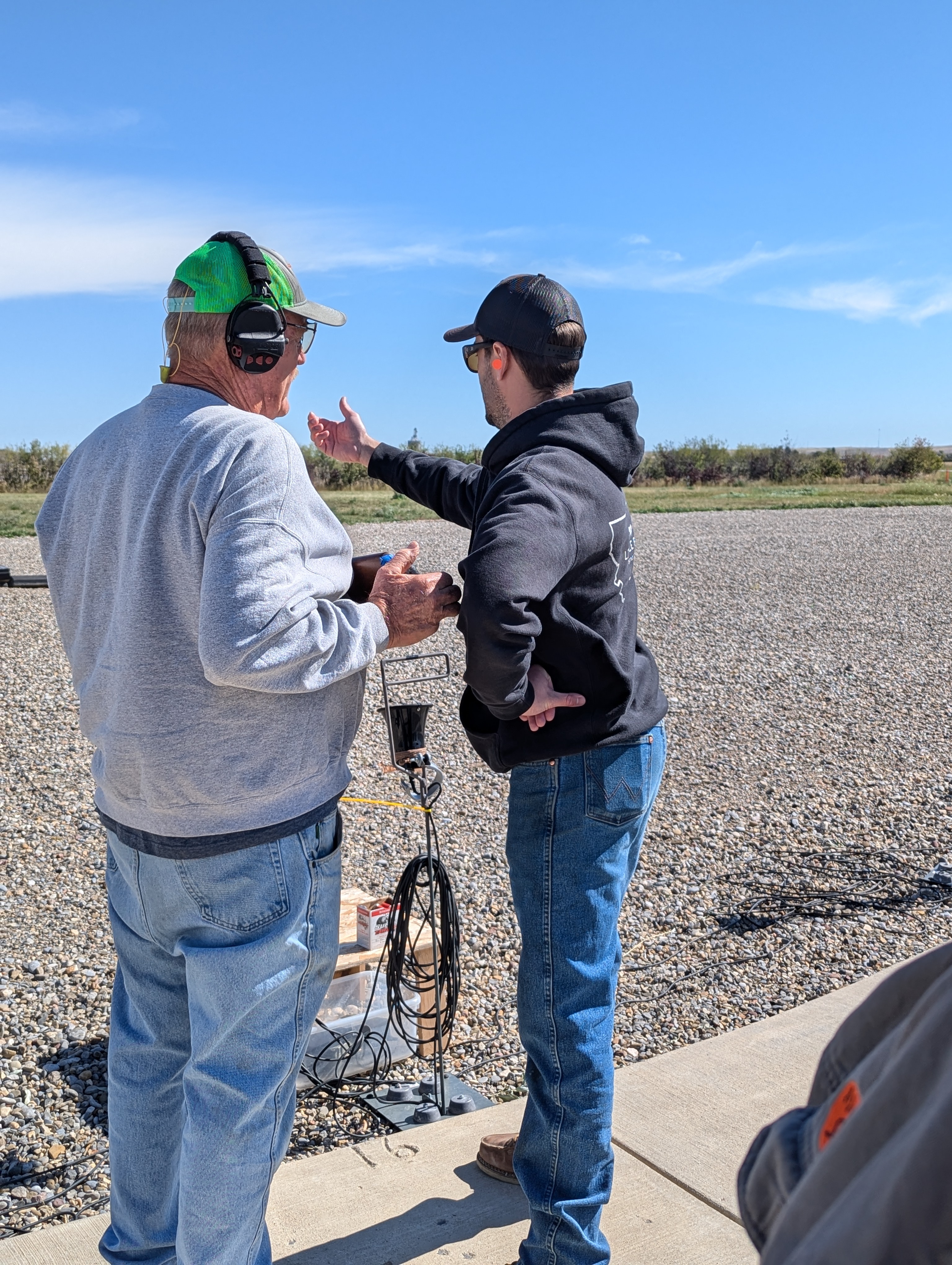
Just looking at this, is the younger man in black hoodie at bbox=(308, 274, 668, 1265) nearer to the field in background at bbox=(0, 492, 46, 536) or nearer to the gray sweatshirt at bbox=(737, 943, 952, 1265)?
the gray sweatshirt at bbox=(737, 943, 952, 1265)

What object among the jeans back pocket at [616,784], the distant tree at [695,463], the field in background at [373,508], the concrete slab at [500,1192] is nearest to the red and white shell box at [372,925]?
the concrete slab at [500,1192]

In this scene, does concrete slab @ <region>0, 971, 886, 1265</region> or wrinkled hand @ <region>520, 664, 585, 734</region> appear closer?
wrinkled hand @ <region>520, 664, 585, 734</region>

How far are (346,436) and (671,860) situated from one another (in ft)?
11.3

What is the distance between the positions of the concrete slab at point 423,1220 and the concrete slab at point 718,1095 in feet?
0.26

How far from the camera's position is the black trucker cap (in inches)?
89.8

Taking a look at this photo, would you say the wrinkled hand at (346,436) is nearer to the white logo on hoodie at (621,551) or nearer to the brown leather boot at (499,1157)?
the white logo on hoodie at (621,551)

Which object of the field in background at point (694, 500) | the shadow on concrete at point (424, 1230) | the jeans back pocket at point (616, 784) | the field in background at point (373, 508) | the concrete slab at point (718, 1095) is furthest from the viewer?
the field in background at point (694, 500)

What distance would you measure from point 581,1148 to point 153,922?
96 centimetres

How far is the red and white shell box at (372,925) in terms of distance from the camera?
3.64m

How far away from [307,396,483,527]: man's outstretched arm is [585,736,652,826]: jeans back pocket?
789mm

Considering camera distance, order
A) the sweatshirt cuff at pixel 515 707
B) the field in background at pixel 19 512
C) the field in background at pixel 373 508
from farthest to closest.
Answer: the field in background at pixel 373 508 < the field in background at pixel 19 512 < the sweatshirt cuff at pixel 515 707

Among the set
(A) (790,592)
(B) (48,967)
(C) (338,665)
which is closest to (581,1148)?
(C) (338,665)

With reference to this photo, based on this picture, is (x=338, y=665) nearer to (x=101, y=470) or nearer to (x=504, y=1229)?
(x=101, y=470)

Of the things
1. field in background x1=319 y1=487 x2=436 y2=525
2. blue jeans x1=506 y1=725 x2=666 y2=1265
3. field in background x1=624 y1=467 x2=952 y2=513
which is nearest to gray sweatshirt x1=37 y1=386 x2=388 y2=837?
blue jeans x1=506 y1=725 x2=666 y2=1265
